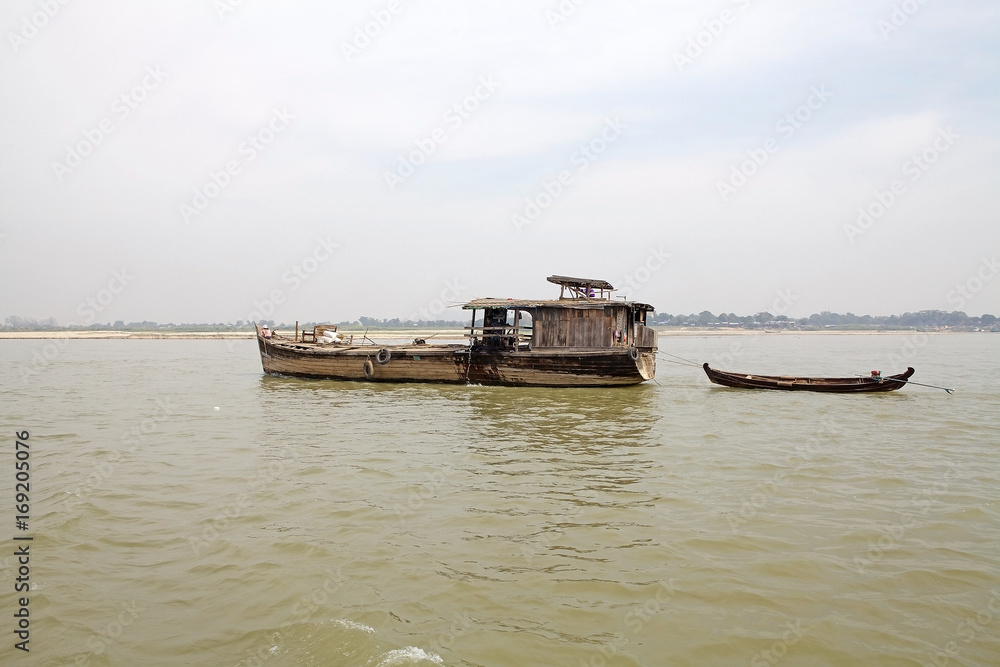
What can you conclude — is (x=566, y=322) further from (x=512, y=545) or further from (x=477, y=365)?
(x=512, y=545)

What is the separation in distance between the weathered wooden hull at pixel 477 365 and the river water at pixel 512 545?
7.35 metres

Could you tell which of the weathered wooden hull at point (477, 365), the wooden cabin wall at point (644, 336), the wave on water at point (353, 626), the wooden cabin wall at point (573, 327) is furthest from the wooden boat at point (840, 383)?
the wave on water at point (353, 626)

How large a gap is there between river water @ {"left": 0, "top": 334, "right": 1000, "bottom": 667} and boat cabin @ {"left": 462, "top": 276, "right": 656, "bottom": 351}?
7.57 m

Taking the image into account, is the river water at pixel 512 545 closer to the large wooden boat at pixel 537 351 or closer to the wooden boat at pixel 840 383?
the wooden boat at pixel 840 383

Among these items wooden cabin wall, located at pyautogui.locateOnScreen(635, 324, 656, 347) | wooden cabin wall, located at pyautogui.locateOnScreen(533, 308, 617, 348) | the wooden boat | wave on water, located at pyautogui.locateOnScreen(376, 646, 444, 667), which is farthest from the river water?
wooden cabin wall, located at pyautogui.locateOnScreen(635, 324, 656, 347)

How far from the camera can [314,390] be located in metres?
23.4

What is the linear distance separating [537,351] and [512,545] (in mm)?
15716

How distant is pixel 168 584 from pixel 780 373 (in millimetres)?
31861

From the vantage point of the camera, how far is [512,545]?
6.62 m

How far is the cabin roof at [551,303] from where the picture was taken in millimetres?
21328

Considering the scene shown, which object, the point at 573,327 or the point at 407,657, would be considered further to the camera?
the point at 573,327

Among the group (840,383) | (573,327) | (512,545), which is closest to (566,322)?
(573,327)

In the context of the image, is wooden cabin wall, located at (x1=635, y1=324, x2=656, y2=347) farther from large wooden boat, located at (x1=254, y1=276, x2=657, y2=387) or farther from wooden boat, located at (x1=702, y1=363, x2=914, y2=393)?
wooden boat, located at (x1=702, y1=363, x2=914, y2=393)

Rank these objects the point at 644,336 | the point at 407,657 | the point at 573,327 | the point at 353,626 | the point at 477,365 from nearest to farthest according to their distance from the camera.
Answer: the point at 407,657
the point at 353,626
the point at 573,327
the point at 644,336
the point at 477,365
